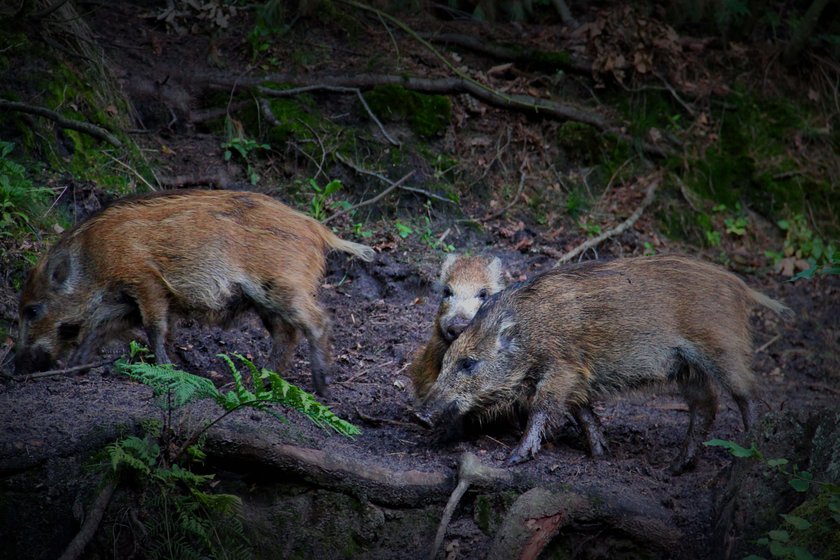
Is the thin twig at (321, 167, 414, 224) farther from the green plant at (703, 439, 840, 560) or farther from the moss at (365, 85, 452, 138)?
the green plant at (703, 439, 840, 560)

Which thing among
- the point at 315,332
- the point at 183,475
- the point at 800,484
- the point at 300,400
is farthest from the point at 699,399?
the point at 183,475

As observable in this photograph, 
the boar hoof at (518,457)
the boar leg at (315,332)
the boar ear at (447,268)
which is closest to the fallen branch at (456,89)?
the boar ear at (447,268)

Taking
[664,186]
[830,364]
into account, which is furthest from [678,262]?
[664,186]

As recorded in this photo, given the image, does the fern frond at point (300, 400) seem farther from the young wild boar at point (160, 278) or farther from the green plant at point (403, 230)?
the green plant at point (403, 230)

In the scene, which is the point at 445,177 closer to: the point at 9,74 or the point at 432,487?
the point at 9,74

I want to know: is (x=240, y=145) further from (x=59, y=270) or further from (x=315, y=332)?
(x=315, y=332)

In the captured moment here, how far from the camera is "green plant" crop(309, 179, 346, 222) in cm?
865

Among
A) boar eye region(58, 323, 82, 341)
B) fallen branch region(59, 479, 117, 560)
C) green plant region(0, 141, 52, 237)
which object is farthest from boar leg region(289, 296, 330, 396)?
green plant region(0, 141, 52, 237)

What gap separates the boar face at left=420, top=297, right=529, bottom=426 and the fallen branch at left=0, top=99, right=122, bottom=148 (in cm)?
394

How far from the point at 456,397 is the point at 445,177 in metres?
4.40

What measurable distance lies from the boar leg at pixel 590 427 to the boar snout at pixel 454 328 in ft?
3.24

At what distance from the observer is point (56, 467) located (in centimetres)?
460

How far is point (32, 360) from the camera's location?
6.18 m

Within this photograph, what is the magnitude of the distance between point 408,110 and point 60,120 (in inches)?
150
